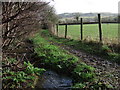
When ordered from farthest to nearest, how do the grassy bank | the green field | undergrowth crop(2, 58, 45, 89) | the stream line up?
the green field, the stream, the grassy bank, undergrowth crop(2, 58, 45, 89)

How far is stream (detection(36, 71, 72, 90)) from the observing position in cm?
514

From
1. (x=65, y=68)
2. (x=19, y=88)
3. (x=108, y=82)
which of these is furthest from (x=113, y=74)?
(x=19, y=88)

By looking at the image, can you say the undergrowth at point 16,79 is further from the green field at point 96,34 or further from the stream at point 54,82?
the green field at point 96,34

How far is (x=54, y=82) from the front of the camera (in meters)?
5.57

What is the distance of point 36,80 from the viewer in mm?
5387

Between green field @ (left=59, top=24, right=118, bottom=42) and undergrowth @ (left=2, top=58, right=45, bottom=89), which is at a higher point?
green field @ (left=59, top=24, right=118, bottom=42)

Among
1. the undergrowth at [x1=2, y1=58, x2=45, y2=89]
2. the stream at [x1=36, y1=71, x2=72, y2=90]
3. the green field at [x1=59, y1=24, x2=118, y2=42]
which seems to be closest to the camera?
the undergrowth at [x1=2, y1=58, x2=45, y2=89]

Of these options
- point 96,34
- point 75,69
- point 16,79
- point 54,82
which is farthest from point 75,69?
point 96,34

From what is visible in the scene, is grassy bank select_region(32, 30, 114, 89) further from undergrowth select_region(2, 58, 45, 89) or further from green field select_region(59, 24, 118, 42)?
green field select_region(59, 24, 118, 42)

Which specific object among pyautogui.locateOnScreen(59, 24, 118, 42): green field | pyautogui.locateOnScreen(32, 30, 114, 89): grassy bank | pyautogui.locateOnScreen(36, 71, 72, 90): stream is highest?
pyautogui.locateOnScreen(59, 24, 118, 42): green field

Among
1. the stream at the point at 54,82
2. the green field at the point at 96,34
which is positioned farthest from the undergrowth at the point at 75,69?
the green field at the point at 96,34

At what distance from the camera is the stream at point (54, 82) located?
16.9 ft

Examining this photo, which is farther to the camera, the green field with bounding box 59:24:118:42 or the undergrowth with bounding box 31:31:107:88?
the green field with bounding box 59:24:118:42

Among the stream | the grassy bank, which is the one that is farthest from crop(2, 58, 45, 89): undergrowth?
the grassy bank
